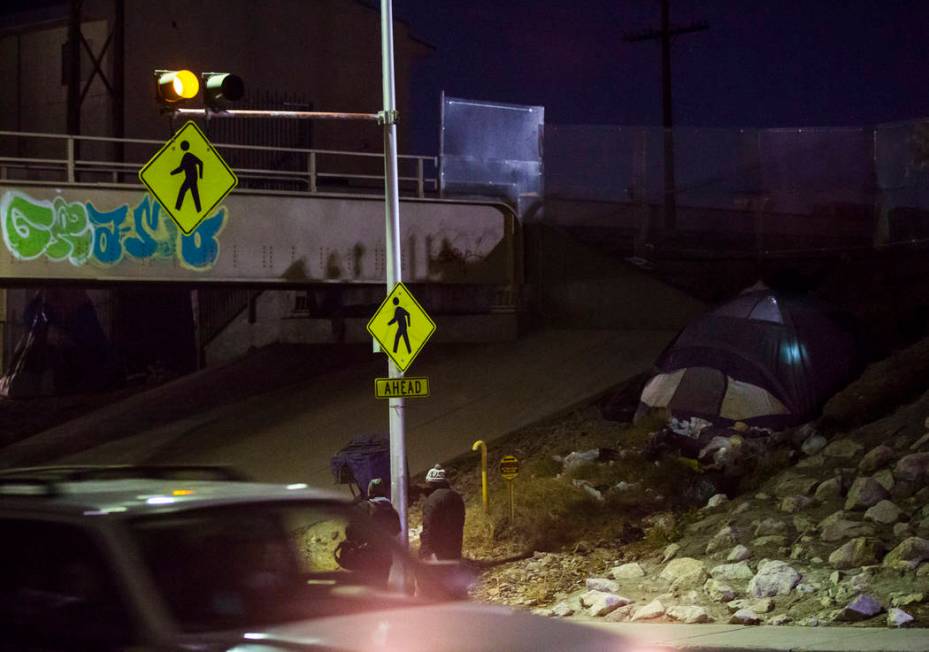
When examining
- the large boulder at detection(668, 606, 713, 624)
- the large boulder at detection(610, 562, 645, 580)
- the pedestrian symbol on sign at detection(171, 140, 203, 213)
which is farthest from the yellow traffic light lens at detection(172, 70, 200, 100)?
the large boulder at detection(668, 606, 713, 624)

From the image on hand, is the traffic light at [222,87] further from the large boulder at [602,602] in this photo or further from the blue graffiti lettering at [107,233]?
the blue graffiti lettering at [107,233]

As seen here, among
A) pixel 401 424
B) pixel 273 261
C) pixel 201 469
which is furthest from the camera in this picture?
pixel 273 261

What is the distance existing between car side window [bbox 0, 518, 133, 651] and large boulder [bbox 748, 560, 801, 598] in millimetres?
9264

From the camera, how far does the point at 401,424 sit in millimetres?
14594

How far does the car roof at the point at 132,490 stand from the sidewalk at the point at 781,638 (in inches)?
198

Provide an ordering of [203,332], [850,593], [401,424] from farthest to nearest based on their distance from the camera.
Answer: [203,332] → [401,424] → [850,593]

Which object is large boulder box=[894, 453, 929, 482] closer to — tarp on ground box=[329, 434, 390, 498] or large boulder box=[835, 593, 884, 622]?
large boulder box=[835, 593, 884, 622]

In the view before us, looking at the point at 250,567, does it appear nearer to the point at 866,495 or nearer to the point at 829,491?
the point at 866,495

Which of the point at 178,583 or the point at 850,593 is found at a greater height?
the point at 178,583

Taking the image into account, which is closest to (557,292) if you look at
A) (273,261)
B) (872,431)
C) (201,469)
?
(273,261)

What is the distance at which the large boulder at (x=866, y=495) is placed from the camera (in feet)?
47.0

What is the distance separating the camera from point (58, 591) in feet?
15.1

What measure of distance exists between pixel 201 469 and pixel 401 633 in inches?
62.2

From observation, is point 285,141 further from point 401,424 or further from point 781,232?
point 401,424
